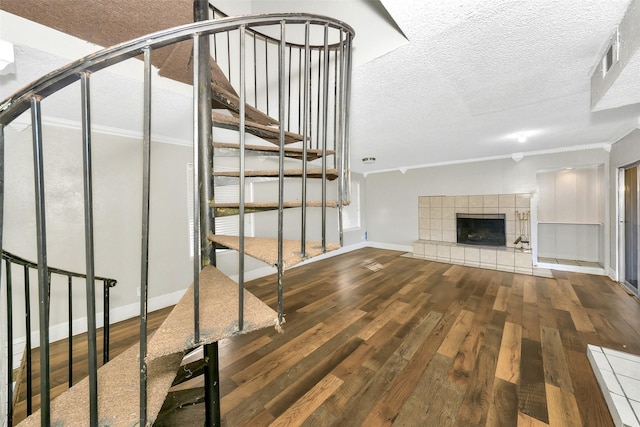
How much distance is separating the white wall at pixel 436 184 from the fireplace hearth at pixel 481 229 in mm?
540

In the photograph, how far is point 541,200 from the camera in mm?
5418

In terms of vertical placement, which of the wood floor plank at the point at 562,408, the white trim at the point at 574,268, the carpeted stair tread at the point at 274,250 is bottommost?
the wood floor plank at the point at 562,408

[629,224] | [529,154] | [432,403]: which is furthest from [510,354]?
[529,154]

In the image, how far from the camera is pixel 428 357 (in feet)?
6.65

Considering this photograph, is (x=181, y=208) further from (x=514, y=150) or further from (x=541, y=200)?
(x=541, y=200)

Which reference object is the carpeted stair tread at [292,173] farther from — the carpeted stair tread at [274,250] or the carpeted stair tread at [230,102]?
the carpeted stair tread at [230,102]

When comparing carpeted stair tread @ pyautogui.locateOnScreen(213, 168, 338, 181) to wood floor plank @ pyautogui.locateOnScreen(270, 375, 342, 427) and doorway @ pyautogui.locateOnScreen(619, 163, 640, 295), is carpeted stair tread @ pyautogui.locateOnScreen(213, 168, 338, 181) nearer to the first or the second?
wood floor plank @ pyautogui.locateOnScreen(270, 375, 342, 427)

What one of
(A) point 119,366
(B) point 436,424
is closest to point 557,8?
(B) point 436,424

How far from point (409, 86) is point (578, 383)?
2578mm

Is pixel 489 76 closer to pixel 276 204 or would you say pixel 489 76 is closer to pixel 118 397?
pixel 276 204

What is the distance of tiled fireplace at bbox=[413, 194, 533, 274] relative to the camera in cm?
455

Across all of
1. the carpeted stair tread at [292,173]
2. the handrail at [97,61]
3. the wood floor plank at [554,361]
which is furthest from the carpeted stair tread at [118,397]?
the wood floor plank at [554,361]

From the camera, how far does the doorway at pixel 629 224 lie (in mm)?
3213

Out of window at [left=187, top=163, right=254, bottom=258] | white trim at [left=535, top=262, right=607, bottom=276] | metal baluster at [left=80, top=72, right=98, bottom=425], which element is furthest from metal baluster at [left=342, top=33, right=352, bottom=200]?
white trim at [left=535, top=262, right=607, bottom=276]
